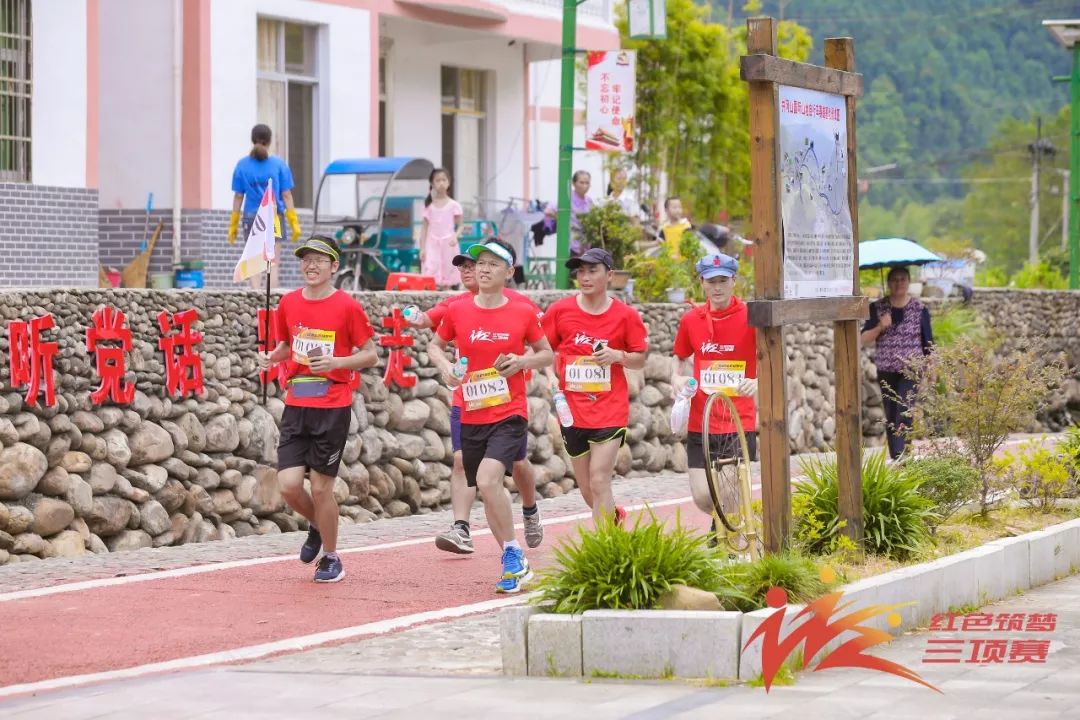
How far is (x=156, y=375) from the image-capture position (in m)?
13.3

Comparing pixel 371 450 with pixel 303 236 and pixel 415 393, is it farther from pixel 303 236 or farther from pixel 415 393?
pixel 303 236

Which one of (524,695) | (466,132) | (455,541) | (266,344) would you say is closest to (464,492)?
(455,541)

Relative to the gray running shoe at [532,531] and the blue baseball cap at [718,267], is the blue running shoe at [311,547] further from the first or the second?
the blue baseball cap at [718,267]

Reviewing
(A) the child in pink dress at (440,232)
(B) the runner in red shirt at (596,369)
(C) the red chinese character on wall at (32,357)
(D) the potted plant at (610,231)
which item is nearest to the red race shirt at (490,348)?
(B) the runner in red shirt at (596,369)

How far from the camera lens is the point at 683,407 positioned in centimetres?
1058

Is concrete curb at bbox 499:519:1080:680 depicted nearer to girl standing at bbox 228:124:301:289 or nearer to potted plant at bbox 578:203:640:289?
girl standing at bbox 228:124:301:289

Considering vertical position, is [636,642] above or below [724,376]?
below

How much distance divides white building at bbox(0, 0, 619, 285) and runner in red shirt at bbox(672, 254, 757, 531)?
383 inches

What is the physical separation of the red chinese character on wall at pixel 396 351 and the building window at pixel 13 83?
5.20 metres

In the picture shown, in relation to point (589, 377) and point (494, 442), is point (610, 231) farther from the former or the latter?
point (494, 442)

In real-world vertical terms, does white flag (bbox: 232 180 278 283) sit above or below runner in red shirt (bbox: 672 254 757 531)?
above

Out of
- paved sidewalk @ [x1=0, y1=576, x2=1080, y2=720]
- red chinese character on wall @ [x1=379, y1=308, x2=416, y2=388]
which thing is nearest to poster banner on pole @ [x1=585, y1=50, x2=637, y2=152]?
red chinese character on wall @ [x1=379, y1=308, x2=416, y2=388]

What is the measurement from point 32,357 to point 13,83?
7116 mm

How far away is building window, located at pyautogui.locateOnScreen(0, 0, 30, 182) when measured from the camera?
18.5 meters
